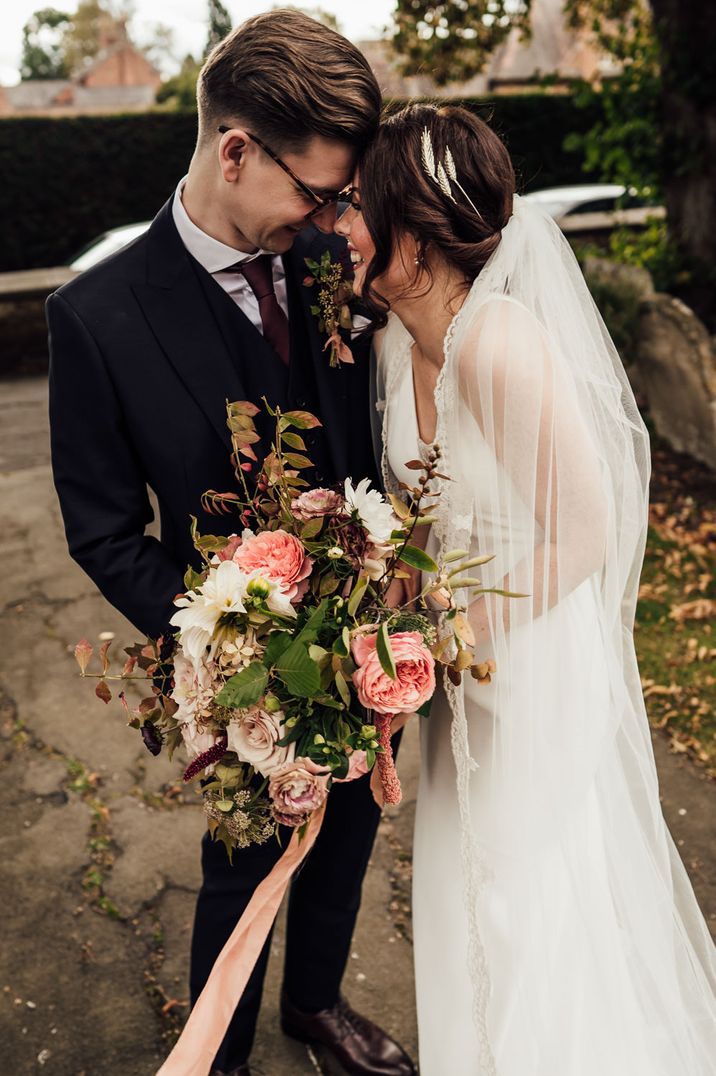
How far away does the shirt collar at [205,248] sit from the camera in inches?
82.7

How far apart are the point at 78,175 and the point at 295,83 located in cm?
1241

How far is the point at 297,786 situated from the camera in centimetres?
168

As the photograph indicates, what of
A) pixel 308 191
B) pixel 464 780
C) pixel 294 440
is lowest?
pixel 464 780

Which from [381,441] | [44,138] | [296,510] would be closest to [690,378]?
[381,441]

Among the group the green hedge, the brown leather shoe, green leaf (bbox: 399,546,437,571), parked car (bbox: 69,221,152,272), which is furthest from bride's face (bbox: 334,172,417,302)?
the green hedge

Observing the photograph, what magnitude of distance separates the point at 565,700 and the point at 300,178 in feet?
4.20

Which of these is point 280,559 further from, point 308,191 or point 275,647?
point 308,191

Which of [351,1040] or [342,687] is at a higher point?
[342,687]

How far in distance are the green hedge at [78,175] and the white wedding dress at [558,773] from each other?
12097mm

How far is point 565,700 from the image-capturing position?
2090mm

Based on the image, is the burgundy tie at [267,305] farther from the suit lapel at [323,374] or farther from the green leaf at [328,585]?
the green leaf at [328,585]

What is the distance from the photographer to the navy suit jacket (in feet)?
6.60

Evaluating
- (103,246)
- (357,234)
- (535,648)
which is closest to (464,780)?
(535,648)

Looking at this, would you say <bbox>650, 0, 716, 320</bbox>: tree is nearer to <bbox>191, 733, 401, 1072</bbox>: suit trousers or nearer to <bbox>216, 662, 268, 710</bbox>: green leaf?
<bbox>191, 733, 401, 1072</bbox>: suit trousers
